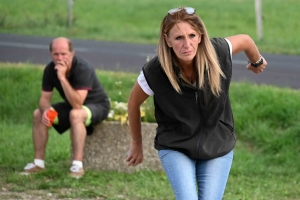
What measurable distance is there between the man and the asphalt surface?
4.17m

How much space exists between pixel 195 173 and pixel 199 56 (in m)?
0.65

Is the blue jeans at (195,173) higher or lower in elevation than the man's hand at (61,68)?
higher

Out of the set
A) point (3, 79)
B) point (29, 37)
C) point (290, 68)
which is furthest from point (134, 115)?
point (29, 37)

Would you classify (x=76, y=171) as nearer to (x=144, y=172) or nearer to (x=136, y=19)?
(x=144, y=172)

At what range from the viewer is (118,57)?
15.0 m

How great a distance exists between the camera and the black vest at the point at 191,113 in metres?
4.17

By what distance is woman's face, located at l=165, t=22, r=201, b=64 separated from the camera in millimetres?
4078

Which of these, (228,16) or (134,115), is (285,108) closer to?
(134,115)

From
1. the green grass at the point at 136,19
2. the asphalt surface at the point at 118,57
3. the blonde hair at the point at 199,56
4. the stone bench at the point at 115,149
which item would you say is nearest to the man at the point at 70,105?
the stone bench at the point at 115,149

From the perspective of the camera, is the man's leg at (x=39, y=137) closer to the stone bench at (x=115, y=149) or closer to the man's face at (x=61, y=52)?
the stone bench at (x=115, y=149)

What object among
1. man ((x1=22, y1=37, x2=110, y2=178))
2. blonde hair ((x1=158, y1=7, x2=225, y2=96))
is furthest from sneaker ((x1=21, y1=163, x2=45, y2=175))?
blonde hair ((x1=158, y1=7, x2=225, y2=96))

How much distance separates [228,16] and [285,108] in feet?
51.8

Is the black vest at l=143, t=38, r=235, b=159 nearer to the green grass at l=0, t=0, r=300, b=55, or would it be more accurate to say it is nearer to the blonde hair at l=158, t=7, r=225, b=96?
the blonde hair at l=158, t=7, r=225, b=96

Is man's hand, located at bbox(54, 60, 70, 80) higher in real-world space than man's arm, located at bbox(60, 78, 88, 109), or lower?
higher
